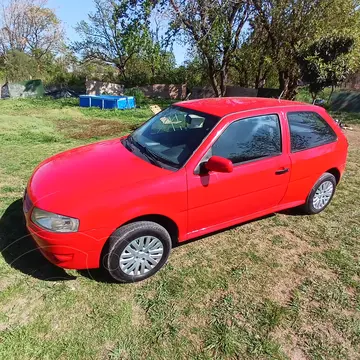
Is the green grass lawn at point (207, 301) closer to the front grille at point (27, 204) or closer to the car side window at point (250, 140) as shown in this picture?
the front grille at point (27, 204)

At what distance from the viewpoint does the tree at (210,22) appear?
520 inches

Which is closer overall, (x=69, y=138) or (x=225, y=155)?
(x=225, y=155)

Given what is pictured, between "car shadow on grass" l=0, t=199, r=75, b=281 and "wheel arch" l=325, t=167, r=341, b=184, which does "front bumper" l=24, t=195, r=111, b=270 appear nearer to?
"car shadow on grass" l=0, t=199, r=75, b=281

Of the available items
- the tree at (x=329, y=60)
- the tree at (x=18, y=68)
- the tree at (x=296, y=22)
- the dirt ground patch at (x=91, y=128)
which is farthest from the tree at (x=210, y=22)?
the tree at (x=18, y=68)

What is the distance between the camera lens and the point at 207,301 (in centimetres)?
269

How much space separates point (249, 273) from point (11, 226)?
2766 mm

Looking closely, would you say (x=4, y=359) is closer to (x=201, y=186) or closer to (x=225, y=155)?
(x=201, y=186)

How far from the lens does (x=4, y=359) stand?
6.75ft

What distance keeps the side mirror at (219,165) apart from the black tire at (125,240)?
0.74 meters

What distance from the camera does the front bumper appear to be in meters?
2.46

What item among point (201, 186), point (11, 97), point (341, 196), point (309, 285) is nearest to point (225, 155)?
point (201, 186)

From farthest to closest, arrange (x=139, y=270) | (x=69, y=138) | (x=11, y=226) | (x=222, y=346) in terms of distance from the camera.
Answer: (x=69, y=138)
(x=11, y=226)
(x=139, y=270)
(x=222, y=346)

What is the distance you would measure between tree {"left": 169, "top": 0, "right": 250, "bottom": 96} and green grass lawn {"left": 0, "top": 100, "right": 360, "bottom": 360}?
12.1 m

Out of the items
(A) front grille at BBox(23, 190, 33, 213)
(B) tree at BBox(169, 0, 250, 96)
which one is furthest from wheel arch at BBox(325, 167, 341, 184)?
(B) tree at BBox(169, 0, 250, 96)
